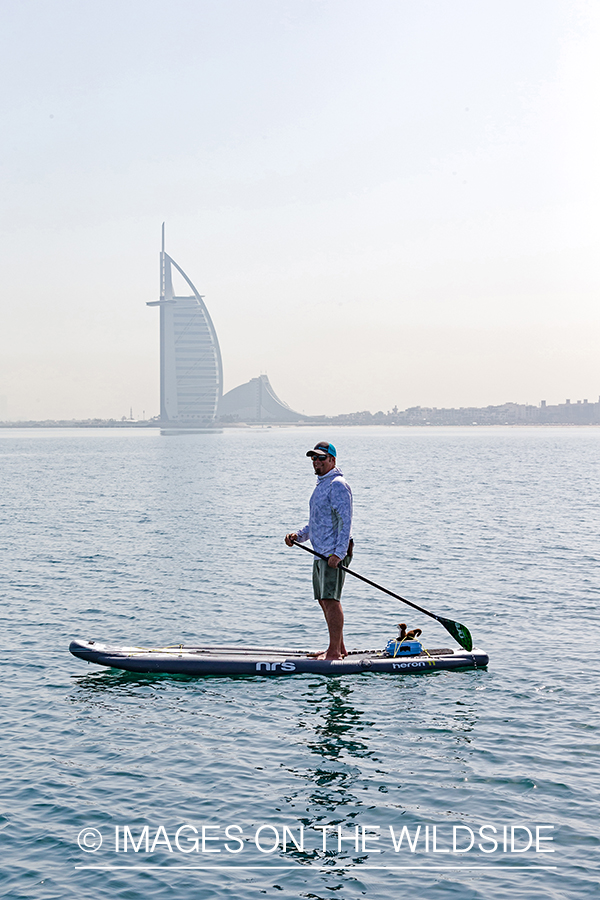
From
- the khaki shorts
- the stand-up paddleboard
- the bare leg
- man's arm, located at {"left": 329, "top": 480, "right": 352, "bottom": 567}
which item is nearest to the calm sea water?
the stand-up paddleboard

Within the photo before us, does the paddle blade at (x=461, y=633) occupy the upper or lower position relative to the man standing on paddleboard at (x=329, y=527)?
lower

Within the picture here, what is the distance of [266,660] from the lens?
12.9 metres

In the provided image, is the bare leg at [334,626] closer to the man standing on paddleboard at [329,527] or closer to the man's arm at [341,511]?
the man standing on paddleboard at [329,527]

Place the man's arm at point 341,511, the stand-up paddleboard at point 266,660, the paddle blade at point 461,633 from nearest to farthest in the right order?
the man's arm at point 341,511 < the stand-up paddleboard at point 266,660 < the paddle blade at point 461,633

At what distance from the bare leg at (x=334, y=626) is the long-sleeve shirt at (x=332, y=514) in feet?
2.71

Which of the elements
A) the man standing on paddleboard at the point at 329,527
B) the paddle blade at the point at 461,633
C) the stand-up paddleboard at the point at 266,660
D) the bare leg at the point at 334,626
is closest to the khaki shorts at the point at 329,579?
the man standing on paddleboard at the point at 329,527

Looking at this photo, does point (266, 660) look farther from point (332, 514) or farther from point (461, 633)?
point (461, 633)

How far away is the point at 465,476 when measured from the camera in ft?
252

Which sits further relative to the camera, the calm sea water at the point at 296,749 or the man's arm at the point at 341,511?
the man's arm at the point at 341,511

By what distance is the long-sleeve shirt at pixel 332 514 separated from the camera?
1159 centimetres

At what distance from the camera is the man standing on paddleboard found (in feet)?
38.0

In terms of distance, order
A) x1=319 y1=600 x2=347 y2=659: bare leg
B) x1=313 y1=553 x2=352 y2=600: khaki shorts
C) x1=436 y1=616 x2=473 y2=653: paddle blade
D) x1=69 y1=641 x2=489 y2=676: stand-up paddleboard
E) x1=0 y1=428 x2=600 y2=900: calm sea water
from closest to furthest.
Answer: x1=0 y1=428 x2=600 y2=900: calm sea water < x1=313 y1=553 x2=352 y2=600: khaki shorts < x1=319 y1=600 x2=347 y2=659: bare leg < x1=69 y1=641 x2=489 y2=676: stand-up paddleboard < x1=436 y1=616 x2=473 y2=653: paddle blade

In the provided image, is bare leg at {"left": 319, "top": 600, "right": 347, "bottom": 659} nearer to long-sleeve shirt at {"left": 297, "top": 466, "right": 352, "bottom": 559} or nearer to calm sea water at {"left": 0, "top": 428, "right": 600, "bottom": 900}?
calm sea water at {"left": 0, "top": 428, "right": 600, "bottom": 900}

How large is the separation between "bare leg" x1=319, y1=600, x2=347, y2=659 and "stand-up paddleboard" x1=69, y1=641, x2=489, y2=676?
12 centimetres
